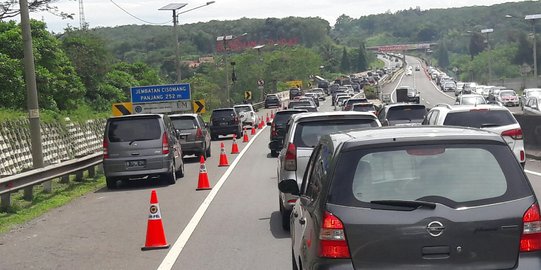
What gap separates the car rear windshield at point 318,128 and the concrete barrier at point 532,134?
12.3 m

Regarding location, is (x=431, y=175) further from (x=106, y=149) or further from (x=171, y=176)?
(x=106, y=149)

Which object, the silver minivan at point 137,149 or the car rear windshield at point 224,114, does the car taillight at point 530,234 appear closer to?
the silver minivan at point 137,149

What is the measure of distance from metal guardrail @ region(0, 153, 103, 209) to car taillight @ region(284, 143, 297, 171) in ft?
19.9

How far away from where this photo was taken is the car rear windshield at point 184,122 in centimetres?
2892

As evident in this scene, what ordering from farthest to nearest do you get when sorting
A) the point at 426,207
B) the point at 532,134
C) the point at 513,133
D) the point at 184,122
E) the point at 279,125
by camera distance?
1. the point at 279,125
2. the point at 184,122
3. the point at 532,134
4. the point at 513,133
5. the point at 426,207

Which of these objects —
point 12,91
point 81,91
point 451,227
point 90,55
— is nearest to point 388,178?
point 451,227

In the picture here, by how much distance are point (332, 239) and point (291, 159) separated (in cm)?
693

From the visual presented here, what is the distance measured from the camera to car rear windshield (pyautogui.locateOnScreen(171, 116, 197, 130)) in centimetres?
2892

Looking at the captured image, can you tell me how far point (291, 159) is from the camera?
40.5 ft

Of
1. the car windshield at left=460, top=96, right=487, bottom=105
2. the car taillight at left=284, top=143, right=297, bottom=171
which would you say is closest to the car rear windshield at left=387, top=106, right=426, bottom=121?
the car windshield at left=460, top=96, right=487, bottom=105

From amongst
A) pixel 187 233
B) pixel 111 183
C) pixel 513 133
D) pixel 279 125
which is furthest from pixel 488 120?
pixel 279 125

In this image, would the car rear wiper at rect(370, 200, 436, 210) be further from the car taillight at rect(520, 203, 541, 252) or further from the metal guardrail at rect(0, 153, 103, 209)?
the metal guardrail at rect(0, 153, 103, 209)

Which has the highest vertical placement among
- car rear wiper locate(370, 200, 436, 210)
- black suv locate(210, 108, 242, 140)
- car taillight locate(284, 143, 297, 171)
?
car rear wiper locate(370, 200, 436, 210)

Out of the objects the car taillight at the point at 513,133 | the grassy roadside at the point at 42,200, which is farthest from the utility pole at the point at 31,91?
the car taillight at the point at 513,133
